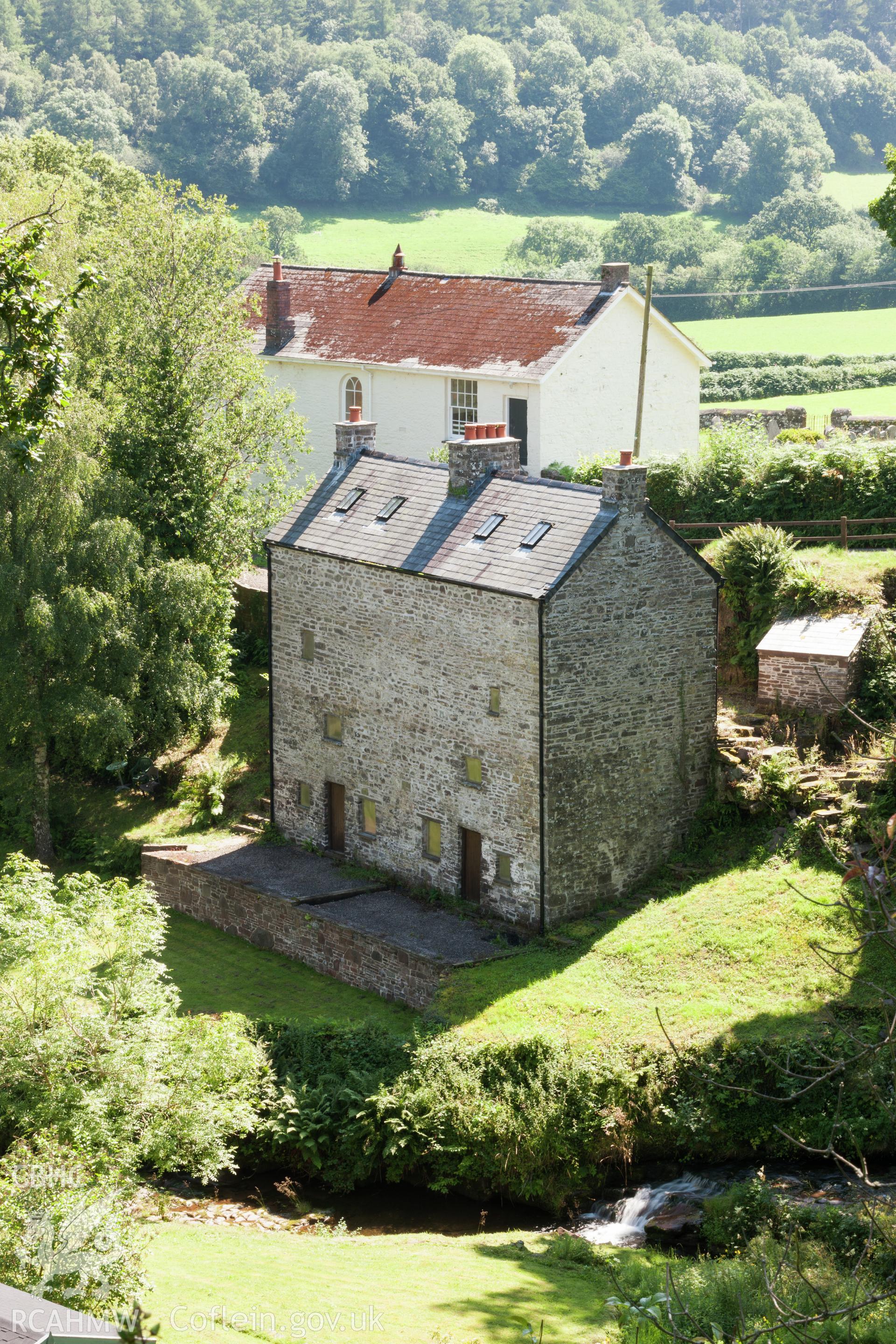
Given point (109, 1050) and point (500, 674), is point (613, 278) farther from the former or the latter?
point (109, 1050)

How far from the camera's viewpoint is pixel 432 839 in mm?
28344

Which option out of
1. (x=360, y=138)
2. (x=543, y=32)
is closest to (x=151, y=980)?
(x=360, y=138)

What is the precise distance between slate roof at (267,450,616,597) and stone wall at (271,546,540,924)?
33 cm

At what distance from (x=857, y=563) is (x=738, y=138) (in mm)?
98091

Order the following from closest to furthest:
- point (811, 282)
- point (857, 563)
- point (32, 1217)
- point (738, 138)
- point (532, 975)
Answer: point (32, 1217) → point (532, 975) → point (857, 563) → point (811, 282) → point (738, 138)

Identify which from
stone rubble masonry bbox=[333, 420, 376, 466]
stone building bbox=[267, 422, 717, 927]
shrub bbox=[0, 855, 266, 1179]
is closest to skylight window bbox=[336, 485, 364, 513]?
stone building bbox=[267, 422, 717, 927]

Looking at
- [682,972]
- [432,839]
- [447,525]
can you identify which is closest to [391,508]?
[447,525]

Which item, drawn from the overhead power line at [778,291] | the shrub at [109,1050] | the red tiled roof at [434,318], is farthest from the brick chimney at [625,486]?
the overhead power line at [778,291]

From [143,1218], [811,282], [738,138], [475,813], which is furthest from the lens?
[738,138]

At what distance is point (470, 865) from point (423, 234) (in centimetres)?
8038

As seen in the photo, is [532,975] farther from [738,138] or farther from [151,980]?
[738,138]

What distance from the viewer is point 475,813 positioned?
88.8ft

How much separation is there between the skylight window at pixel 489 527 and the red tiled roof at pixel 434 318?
12.4m

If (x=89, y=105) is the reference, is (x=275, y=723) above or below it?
below
